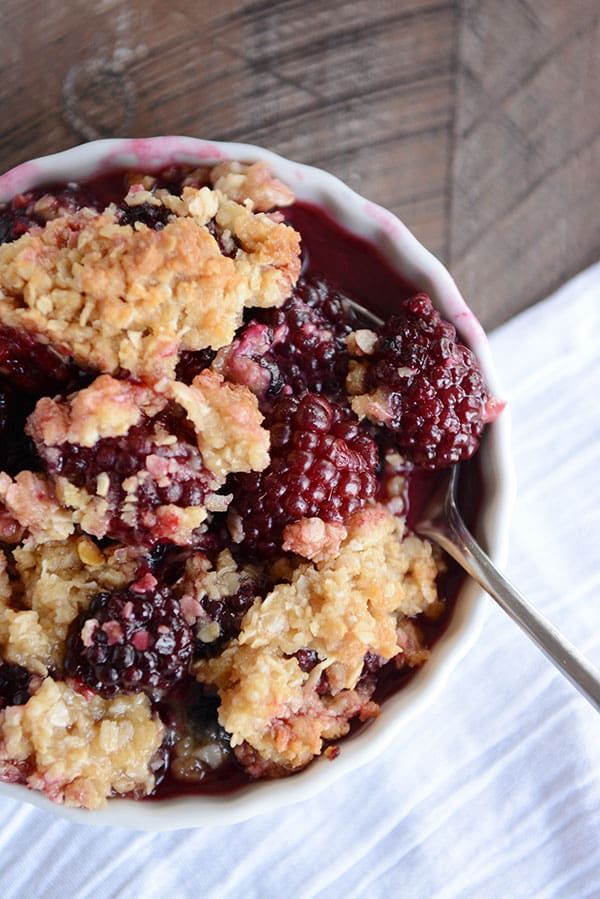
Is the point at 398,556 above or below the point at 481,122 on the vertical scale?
below

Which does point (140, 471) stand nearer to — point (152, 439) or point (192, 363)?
point (152, 439)

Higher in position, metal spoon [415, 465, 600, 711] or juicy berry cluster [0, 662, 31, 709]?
juicy berry cluster [0, 662, 31, 709]

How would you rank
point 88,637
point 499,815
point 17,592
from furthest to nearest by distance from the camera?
point 499,815, point 17,592, point 88,637

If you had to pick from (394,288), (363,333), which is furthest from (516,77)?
(363,333)

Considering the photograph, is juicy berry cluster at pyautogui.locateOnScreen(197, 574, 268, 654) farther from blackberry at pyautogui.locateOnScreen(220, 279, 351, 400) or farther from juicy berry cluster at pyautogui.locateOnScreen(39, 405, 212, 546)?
blackberry at pyautogui.locateOnScreen(220, 279, 351, 400)

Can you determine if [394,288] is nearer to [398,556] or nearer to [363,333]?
[363,333]

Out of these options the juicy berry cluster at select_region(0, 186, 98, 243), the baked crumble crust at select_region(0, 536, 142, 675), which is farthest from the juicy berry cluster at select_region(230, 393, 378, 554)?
the juicy berry cluster at select_region(0, 186, 98, 243)

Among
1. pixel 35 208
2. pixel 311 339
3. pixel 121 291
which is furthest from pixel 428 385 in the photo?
pixel 35 208
